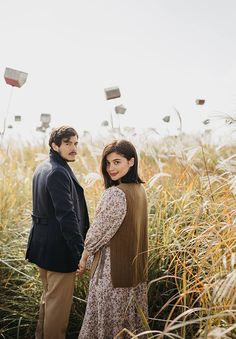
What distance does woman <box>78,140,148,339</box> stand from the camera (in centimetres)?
236

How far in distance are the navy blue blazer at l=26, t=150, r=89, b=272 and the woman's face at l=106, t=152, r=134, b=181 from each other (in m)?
0.32

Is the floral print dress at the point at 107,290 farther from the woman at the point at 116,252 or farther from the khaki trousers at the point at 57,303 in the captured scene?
the khaki trousers at the point at 57,303

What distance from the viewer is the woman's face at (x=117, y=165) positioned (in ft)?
7.98

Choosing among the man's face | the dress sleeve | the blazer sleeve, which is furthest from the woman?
the man's face

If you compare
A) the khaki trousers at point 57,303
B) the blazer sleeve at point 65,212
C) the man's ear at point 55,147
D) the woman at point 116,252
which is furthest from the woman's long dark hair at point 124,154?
the khaki trousers at point 57,303

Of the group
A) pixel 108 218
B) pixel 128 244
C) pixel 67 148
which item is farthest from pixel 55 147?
pixel 128 244

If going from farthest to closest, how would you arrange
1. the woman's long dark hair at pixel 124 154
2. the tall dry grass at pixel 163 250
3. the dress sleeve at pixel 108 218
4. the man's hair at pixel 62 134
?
the man's hair at pixel 62 134 < the tall dry grass at pixel 163 250 < the woman's long dark hair at pixel 124 154 < the dress sleeve at pixel 108 218

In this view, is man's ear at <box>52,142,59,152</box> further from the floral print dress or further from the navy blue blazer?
the floral print dress

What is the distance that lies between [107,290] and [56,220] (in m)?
0.55

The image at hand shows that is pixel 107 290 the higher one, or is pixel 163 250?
pixel 163 250

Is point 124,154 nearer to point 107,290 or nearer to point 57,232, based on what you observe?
point 57,232

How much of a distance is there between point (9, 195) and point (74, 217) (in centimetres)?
183

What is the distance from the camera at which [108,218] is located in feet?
7.72

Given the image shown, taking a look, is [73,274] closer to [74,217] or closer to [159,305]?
[74,217]
